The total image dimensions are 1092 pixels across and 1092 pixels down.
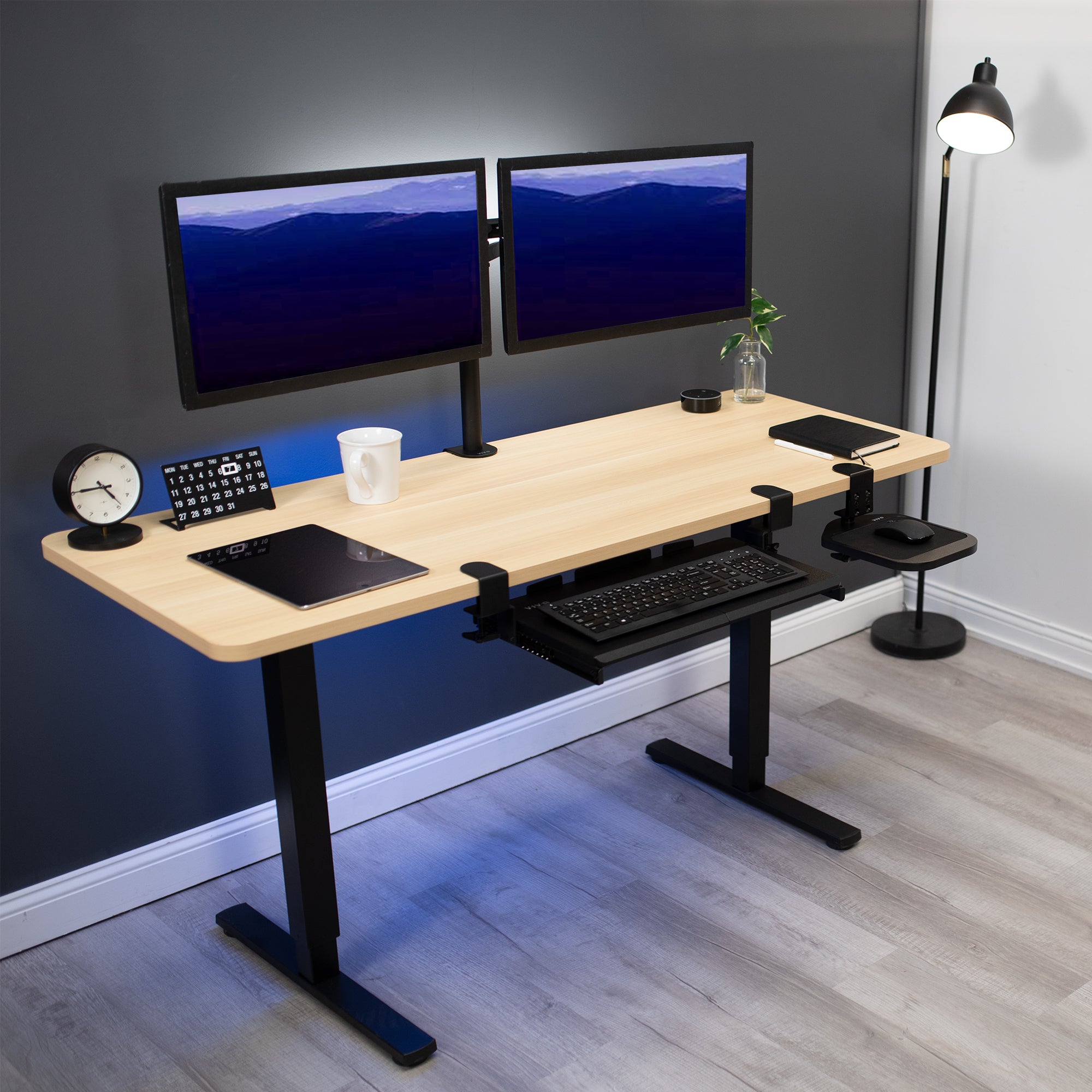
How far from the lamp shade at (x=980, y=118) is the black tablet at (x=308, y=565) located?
5.81ft

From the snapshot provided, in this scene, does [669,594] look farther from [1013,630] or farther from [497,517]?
[1013,630]

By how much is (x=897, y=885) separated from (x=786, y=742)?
1.96ft

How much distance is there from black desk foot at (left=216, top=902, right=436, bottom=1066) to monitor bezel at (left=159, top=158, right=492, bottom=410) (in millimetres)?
970

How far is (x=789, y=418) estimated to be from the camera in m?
2.68

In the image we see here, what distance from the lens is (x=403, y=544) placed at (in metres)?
2.03

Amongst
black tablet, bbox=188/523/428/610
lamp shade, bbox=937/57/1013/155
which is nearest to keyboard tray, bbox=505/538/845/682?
black tablet, bbox=188/523/428/610

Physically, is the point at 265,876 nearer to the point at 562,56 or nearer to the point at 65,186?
the point at 65,186

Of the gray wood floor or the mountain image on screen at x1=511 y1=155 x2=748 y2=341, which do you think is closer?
the gray wood floor

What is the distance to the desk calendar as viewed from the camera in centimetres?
212

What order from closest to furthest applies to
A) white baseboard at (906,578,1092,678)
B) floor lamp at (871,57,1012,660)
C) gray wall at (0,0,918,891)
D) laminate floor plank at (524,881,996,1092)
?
1. laminate floor plank at (524,881,996,1092)
2. gray wall at (0,0,918,891)
3. floor lamp at (871,57,1012,660)
4. white baseboard at (906,578,1092,678)

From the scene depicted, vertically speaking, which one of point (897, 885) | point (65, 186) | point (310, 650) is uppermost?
point (65, 186)

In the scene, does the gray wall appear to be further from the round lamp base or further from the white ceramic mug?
the round lamp base

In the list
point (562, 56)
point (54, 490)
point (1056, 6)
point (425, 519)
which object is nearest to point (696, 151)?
point (562, 56)

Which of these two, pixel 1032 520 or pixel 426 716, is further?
pixel 1032 520
